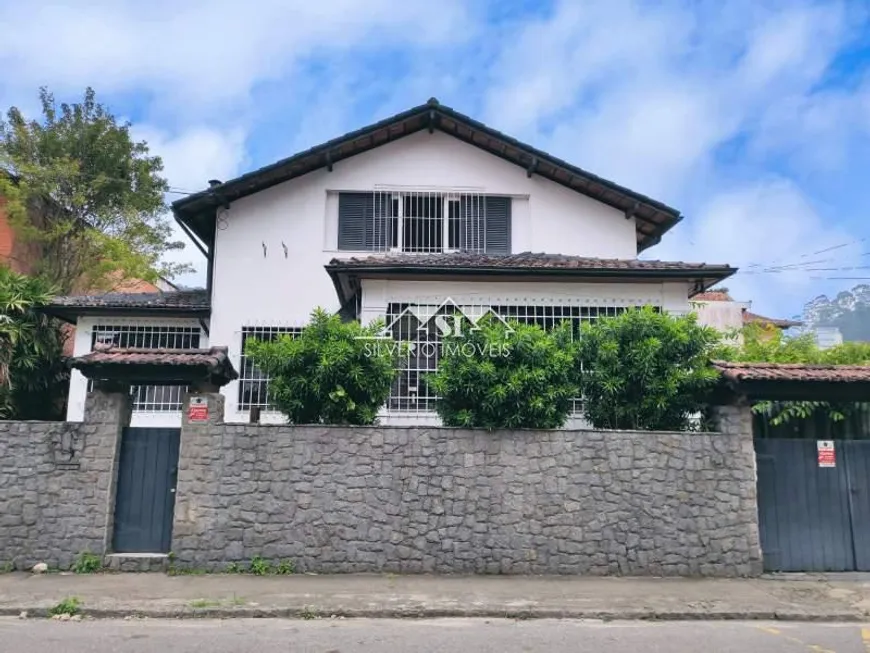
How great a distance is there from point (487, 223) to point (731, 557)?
320 inches

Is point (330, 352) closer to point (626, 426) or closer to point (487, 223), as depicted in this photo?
point (626, 426)

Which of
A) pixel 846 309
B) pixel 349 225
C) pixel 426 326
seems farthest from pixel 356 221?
pixel 846 309

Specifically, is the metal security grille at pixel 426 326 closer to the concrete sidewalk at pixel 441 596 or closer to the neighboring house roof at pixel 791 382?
the neighboring house roof at pixel 791 382

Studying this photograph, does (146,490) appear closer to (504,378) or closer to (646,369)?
(504,378)

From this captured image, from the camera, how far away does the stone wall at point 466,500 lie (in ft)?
27.2

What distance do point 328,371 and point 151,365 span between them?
2.27m

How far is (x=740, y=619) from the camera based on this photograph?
6.89 m

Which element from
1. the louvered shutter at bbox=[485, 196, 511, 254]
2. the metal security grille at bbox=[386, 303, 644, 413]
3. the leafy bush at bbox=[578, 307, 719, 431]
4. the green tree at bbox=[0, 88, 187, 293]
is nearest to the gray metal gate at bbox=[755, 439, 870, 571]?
the leafy bush at bbox=[578, 307, 719, 431]

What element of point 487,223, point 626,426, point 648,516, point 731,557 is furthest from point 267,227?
point 731,557

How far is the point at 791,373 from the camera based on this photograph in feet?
28.2

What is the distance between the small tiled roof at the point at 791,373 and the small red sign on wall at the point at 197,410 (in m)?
6.87

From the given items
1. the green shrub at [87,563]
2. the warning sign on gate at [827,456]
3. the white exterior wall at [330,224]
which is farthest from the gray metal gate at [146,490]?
the warning sign on gate at [827,456]

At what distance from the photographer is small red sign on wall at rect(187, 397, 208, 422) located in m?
8.52

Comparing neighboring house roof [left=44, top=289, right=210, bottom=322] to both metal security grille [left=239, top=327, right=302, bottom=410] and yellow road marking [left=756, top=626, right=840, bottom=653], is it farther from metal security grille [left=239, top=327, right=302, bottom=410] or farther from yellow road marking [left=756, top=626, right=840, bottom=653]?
yellow road marking [left=756, top=626, right=840, bottom=653]
